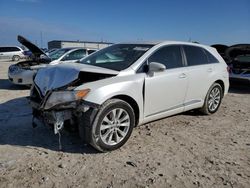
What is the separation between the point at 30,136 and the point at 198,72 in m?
3.44

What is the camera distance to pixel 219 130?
4742mm

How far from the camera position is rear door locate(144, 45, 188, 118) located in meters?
4.05

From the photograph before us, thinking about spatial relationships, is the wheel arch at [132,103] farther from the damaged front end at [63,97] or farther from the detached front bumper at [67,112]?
the detached front bumper at [67,112]

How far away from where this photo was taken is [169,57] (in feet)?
14.9

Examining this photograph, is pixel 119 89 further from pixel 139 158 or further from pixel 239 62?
pixel 239 62

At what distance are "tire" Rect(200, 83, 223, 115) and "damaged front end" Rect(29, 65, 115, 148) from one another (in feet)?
8.97

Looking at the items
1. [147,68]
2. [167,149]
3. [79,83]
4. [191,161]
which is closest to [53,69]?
[79,83]

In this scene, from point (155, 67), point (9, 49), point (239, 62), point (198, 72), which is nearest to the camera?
point (155, 67)

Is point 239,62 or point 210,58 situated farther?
point 239,62

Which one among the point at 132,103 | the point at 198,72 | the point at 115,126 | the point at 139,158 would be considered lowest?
the point at 139,158

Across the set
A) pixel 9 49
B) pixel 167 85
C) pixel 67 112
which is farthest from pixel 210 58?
pixel 9 49

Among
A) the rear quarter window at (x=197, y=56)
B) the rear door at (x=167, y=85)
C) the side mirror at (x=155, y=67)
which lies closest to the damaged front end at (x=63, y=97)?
the side mirror at (x=155, y=67)

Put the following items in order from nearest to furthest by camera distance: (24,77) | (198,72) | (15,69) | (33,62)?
(198,72), (24,77), (15,69), (33,62)

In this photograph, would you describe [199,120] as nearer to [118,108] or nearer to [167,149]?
[167,149]
